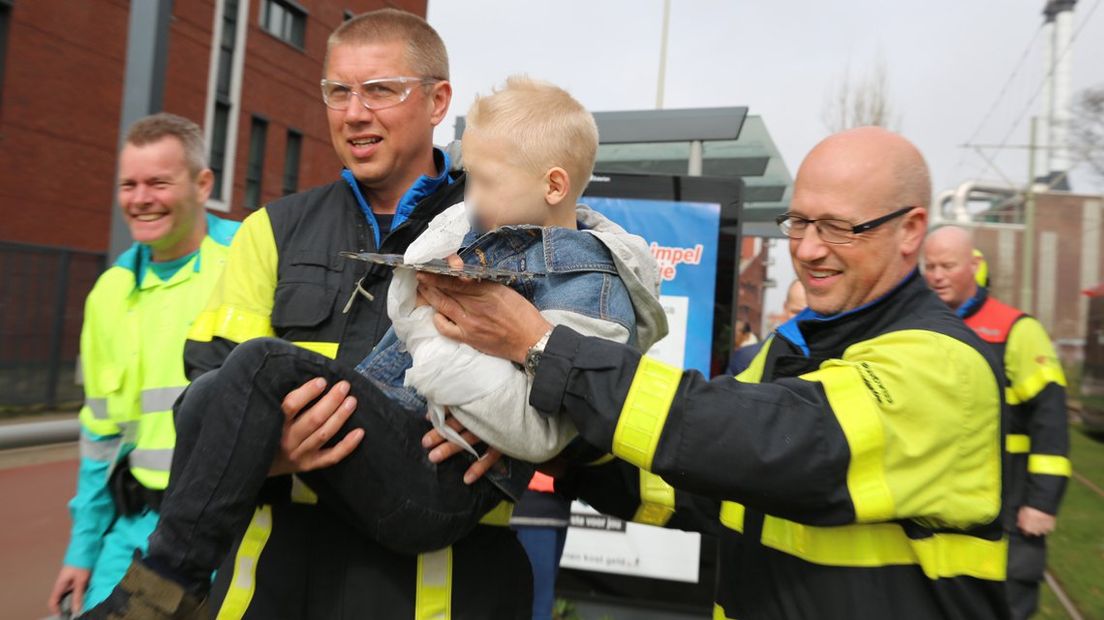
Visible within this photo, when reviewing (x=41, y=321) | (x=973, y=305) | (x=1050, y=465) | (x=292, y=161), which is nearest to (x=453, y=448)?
(x=1050, y=465)

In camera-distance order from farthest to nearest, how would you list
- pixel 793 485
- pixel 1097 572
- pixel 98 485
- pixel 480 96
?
pixel 1097 572
pixel 98 485
pixel 480 96
pixel 793 485

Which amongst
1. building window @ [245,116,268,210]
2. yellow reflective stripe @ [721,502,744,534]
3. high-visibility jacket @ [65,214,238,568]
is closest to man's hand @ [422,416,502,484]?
yellow reflective stripe @ [721,502,744,534]

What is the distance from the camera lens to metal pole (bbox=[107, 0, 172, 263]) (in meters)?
3.18

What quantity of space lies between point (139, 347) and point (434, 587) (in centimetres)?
163

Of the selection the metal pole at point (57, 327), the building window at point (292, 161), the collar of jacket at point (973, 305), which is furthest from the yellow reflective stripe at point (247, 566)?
the building window at point (292, 161)

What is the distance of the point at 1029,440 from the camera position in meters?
4.33

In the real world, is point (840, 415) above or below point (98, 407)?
above

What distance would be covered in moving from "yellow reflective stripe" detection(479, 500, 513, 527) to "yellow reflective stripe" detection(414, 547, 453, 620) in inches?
5.3

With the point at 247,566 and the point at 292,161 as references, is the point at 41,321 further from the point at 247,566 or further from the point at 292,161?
the point at 292,161

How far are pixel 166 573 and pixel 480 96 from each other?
125 cm

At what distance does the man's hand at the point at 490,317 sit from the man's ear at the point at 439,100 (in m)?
0.80

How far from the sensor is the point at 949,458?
1628 millimetres

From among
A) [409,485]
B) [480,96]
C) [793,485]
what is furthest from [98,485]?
[793,485]

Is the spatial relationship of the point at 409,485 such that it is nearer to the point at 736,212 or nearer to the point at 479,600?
the point at 479,600
